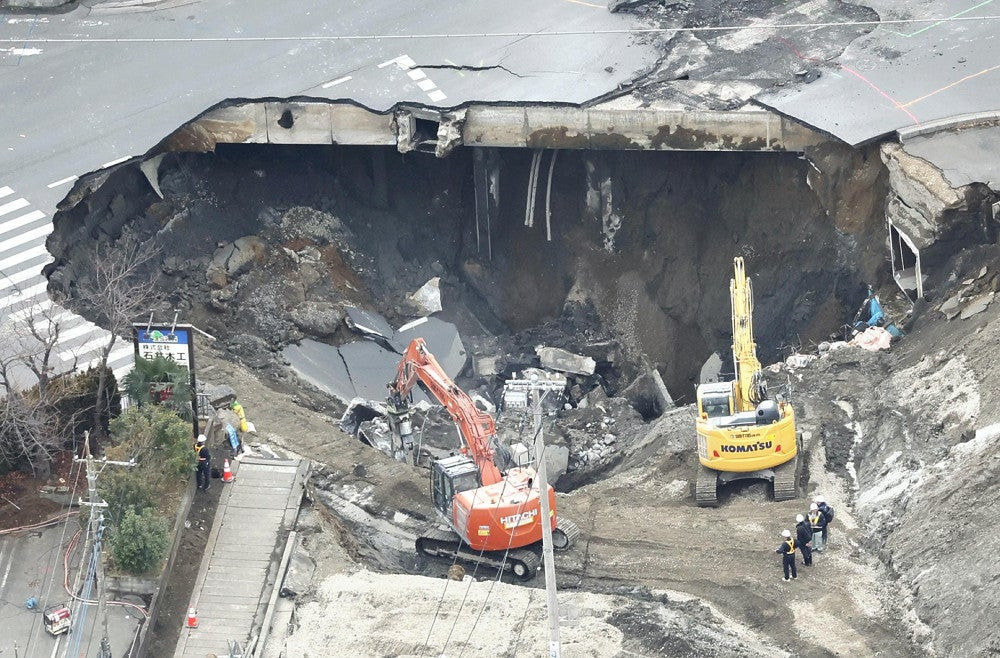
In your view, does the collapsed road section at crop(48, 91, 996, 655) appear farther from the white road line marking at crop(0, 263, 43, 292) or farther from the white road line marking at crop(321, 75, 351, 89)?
the white road line marking at crop(321, 75, 351, 89)

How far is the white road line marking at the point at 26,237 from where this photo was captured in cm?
3538

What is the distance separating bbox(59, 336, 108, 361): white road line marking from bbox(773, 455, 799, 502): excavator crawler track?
13559 mm

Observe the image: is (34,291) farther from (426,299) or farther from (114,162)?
(426,299)

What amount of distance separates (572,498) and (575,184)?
11.1m

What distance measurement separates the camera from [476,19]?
41.4m

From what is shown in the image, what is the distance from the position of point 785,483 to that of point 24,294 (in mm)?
15956

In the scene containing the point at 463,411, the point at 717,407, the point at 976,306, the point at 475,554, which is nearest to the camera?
the point at 475,554

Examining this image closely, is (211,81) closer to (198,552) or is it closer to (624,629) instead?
(198,552)

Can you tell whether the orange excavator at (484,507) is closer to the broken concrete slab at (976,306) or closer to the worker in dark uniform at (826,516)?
the worker in dark uniform at (826,516)

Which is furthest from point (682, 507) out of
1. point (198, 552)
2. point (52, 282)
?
point (52, 282)

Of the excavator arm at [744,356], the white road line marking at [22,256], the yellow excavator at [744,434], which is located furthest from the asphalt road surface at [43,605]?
the excavator arm at [744,356]

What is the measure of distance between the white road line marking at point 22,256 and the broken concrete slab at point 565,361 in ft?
39.4

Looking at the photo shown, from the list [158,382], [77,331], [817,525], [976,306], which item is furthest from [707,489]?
[77,331]

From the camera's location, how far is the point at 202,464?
99.6 feet
